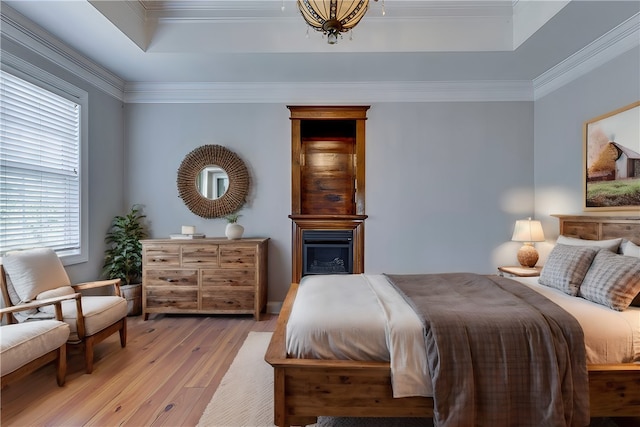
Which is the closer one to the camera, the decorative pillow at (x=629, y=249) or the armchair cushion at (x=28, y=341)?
the armchair cushion at (x=28, y=341)

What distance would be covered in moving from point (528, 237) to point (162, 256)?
13.4 ft

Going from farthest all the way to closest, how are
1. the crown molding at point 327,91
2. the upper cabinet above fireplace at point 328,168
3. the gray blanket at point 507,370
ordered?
1. the upper cabinet above fireplace at point 328,168
2. the crown molding at point 327,91
3. the gray blanket at point 507,370

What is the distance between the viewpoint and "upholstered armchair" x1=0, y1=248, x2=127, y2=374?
2494 millimetres

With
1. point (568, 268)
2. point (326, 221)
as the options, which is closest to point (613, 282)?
point (568, 268)

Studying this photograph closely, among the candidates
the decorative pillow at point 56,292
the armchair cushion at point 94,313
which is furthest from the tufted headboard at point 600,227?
the decorative pillow at point 56,292

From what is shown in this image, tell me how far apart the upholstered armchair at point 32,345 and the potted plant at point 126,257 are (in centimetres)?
142

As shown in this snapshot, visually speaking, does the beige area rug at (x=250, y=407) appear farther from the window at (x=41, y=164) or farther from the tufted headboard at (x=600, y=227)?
the window at (x=41, y=164)

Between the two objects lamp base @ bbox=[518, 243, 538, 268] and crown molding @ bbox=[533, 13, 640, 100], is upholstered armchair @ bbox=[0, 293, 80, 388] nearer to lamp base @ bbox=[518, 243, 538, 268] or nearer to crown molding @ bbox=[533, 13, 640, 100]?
lamp base @ bbox=[518, 243, 538, 268]

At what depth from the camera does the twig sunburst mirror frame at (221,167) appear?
4121 mm

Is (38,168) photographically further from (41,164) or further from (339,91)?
(339,91)

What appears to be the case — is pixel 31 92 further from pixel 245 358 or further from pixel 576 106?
pixel 576 106

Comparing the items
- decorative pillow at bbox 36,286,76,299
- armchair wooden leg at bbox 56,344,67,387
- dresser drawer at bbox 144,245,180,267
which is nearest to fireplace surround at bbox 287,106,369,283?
dresser drawer at bbox 144,245,180,267

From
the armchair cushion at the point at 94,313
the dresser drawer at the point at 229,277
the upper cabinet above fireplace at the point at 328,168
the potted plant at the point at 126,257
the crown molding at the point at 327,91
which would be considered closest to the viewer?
the armchair cushion at the point at 94,313

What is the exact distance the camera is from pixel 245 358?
2.81m
